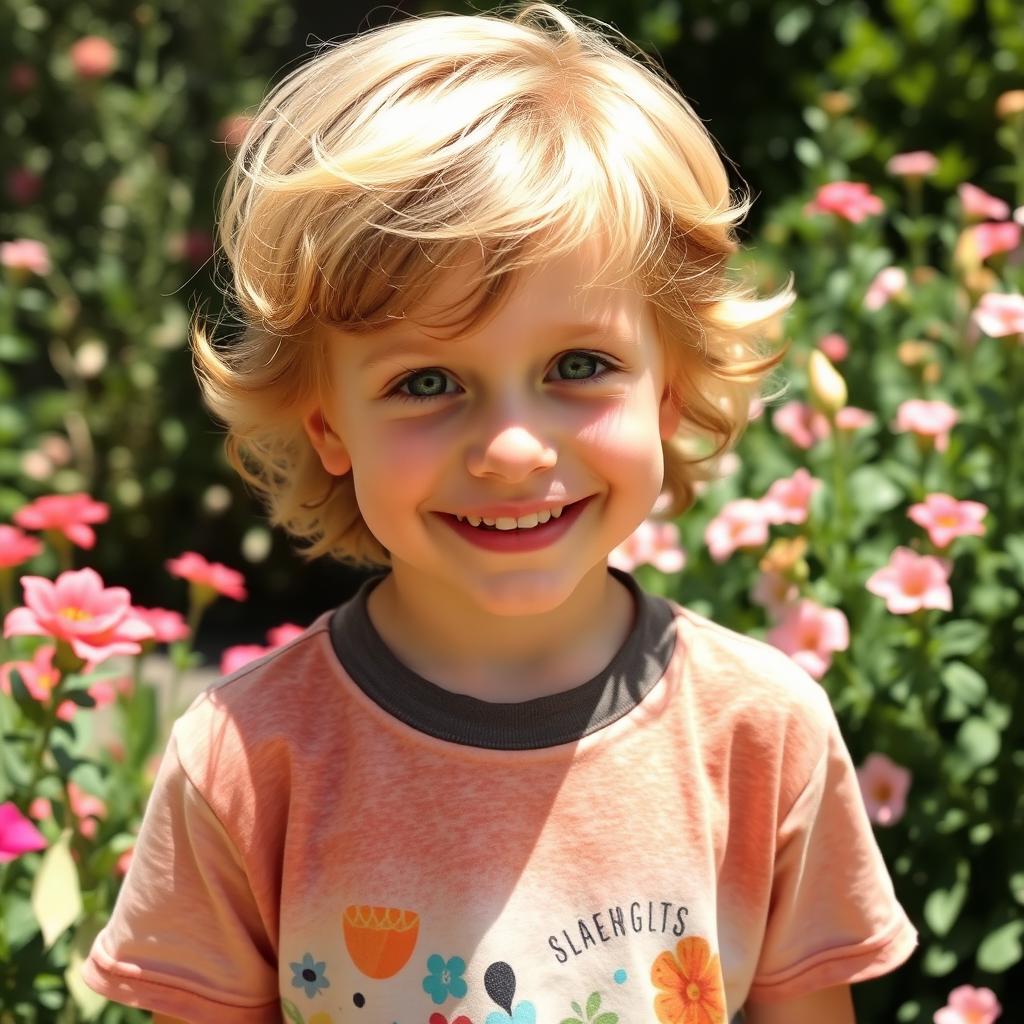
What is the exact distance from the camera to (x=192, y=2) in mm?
4207

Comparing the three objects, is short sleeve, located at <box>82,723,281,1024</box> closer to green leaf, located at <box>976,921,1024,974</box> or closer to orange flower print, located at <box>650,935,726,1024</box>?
orange flower print, located at <box>650,935,726,1024</box>

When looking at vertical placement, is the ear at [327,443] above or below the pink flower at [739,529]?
above

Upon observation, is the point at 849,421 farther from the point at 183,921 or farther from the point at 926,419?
the point at 183,921

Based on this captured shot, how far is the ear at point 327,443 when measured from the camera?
4.78ft

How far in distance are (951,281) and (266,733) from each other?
186 cm

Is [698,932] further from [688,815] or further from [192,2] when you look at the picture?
[192,2]

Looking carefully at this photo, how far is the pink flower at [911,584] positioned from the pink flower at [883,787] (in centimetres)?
20

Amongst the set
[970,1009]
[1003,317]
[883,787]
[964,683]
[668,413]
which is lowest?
[970,1009]

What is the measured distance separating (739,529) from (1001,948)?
626 mm

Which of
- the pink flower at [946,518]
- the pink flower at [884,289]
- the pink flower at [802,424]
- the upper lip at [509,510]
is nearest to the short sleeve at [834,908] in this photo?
the upper lip at [509,510]

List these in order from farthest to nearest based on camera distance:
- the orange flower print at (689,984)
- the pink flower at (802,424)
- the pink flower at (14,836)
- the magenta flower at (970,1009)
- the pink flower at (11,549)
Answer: the pink flower at (802,424), the pink flower at (11,549), the magenta flower at (970,1009), the pink flower at (14,836), the orange flower print at (689,984)

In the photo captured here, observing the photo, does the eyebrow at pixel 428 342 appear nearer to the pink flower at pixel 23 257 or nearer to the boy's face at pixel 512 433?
the boy's face at pixel 512 433

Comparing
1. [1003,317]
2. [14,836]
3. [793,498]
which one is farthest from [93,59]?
[14,836]

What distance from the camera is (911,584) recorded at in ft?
6.39
